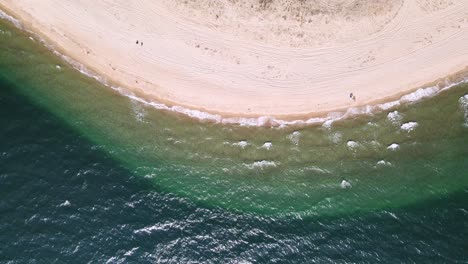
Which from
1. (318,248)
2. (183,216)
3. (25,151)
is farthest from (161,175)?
(318,248)

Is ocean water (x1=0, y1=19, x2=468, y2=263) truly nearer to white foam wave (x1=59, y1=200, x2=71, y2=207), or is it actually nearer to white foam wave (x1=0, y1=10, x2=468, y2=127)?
white foam wave (x1=59, y1=200, x2=71, y2=207)

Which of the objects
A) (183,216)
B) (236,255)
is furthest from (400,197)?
(183,216)

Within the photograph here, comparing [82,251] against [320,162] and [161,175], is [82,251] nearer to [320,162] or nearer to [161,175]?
[161,175]

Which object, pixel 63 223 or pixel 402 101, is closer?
pixel 63 223

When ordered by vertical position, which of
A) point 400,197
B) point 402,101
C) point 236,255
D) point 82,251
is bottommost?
point 82,251

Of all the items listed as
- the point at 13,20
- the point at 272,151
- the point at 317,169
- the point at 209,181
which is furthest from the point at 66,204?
the point at 317,169

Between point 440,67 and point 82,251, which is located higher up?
point 440,67

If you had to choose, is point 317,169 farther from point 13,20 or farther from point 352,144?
point 13,20

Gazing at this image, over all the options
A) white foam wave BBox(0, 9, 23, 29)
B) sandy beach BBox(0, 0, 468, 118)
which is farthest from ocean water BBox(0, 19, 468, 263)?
sandy beach BBox(0, 0, 468, 118)
